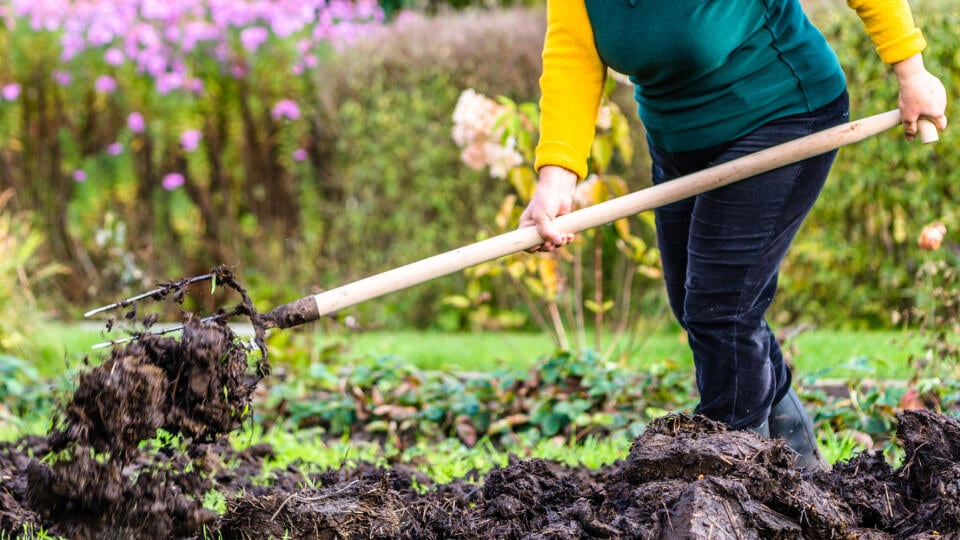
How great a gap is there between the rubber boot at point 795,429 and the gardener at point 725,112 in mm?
233

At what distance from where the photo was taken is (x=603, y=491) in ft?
7.97

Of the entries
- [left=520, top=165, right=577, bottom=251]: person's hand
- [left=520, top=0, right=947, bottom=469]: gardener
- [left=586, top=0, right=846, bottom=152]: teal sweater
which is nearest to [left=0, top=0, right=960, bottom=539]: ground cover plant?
[left=520, top=0, right=947, bottom=469]: gardener

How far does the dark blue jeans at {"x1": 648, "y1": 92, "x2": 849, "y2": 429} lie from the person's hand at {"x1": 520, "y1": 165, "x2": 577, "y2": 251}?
0.35 metres

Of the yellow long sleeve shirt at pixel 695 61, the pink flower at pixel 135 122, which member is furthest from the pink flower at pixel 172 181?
the yellow long sleeve shirt at pixel 695 61

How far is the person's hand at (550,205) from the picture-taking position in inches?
97.3

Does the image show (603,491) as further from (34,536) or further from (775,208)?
(34,536)

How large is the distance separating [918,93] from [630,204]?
76 cm

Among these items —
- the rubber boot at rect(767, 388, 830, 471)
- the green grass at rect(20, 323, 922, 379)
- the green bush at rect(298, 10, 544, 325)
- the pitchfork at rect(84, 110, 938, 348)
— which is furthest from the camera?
the green bush at rect(298, 10, 544, 325)

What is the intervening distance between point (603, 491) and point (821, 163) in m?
1.02

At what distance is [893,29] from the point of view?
2504 mm

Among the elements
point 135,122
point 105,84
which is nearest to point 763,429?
point 135,122

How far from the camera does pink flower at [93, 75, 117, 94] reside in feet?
25.3

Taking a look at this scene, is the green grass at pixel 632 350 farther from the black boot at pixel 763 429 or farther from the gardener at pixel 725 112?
the gardener at pixel 725 112

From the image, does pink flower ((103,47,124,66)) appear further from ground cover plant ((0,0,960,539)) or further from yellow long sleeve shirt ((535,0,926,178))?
yellow long sleeve shirt ((535,0,926,178))
